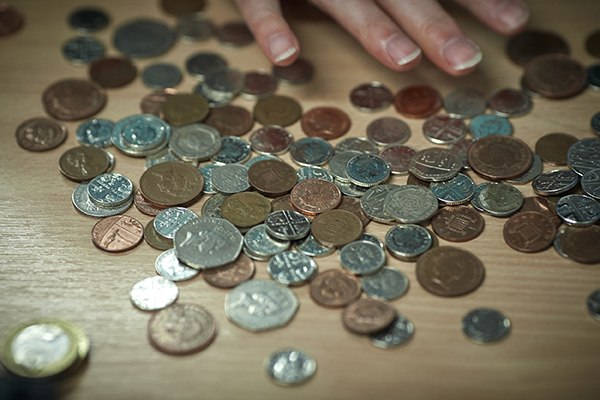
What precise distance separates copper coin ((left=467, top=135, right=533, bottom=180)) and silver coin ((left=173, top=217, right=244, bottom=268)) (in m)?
0.57

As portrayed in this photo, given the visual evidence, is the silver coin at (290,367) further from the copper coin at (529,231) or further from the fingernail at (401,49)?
the fingernail at (401,49)

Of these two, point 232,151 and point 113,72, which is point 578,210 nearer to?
point 232,151

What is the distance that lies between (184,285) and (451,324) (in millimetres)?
514

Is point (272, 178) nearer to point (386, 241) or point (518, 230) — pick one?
point (386, 241)

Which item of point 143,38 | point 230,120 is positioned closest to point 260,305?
point 230,120

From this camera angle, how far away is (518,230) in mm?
1102

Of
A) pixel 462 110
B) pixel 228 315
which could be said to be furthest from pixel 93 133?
pixel 462 110

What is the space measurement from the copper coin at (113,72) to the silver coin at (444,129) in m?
0.82

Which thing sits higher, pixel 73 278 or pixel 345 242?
pixel 345 242

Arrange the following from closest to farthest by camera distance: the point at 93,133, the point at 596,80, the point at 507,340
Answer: the point at 507,340, the point at 93,133, the point at 596,80

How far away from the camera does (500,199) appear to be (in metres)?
1.16

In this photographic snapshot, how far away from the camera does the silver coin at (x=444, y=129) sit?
51.5 inches

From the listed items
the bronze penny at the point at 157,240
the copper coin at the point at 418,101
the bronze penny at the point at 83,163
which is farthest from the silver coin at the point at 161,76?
the copper coin at the point at 418,101

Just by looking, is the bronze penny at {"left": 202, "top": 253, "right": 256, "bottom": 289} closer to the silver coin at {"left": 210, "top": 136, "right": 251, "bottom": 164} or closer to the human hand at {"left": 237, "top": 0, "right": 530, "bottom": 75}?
the silver coin at {"left": 210, "top": 136, "right": 251, "bottom": 164}
